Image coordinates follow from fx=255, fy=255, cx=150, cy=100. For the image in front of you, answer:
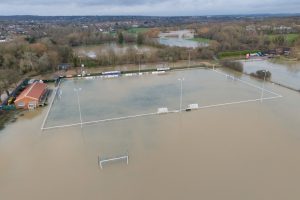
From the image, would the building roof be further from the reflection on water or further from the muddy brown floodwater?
the reflection on water

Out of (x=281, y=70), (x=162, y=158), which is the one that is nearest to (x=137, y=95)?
(x=162, y=158)

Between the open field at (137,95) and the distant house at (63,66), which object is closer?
the open field at (137,95)

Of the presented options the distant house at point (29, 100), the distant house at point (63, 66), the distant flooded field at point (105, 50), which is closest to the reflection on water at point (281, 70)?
the distant flooded field at point (105, 50)

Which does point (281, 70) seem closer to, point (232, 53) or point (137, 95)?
point (232, 53)

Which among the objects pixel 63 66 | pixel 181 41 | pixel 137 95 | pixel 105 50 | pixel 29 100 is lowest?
pixel 137 95

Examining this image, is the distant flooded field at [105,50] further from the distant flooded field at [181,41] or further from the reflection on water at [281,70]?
the reflection on water at [281,70]

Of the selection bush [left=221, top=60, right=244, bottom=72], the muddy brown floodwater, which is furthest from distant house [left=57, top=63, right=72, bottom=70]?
bush [left=221, top=60, right=244, bottom=72]
